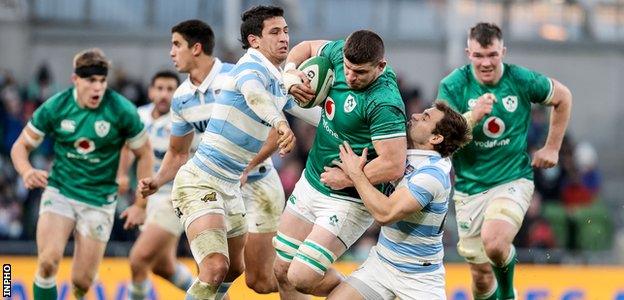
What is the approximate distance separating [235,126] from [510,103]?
265 centimetres

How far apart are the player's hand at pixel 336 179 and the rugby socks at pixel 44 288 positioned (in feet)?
11.6

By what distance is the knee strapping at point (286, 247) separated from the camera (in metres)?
9.45

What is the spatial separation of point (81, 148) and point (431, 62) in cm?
1316

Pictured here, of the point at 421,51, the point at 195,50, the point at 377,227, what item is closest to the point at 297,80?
the point at 195,50

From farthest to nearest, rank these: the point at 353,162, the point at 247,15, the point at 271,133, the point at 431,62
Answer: the point at 431,62, the point at 271,133, the point at 247,15, the point at 353,162

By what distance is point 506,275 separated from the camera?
35.7 ft

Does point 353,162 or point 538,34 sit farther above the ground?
point 353,162

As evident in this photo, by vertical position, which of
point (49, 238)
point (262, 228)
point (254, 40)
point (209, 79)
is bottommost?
point (49, 238)

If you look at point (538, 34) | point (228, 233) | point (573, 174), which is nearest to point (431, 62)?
point (538, 34)

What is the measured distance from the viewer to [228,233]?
9992 mm

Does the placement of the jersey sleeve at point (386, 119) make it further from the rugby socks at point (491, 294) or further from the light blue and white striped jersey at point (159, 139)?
the light blue and white striped jersey at point (159, 139)

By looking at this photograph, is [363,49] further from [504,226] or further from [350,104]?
[504,226]

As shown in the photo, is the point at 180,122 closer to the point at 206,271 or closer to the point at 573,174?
the point at 206,271

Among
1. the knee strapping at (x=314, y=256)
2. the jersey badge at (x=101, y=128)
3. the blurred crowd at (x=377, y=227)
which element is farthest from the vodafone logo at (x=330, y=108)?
the blurred crowd at (x=377, y=227)
